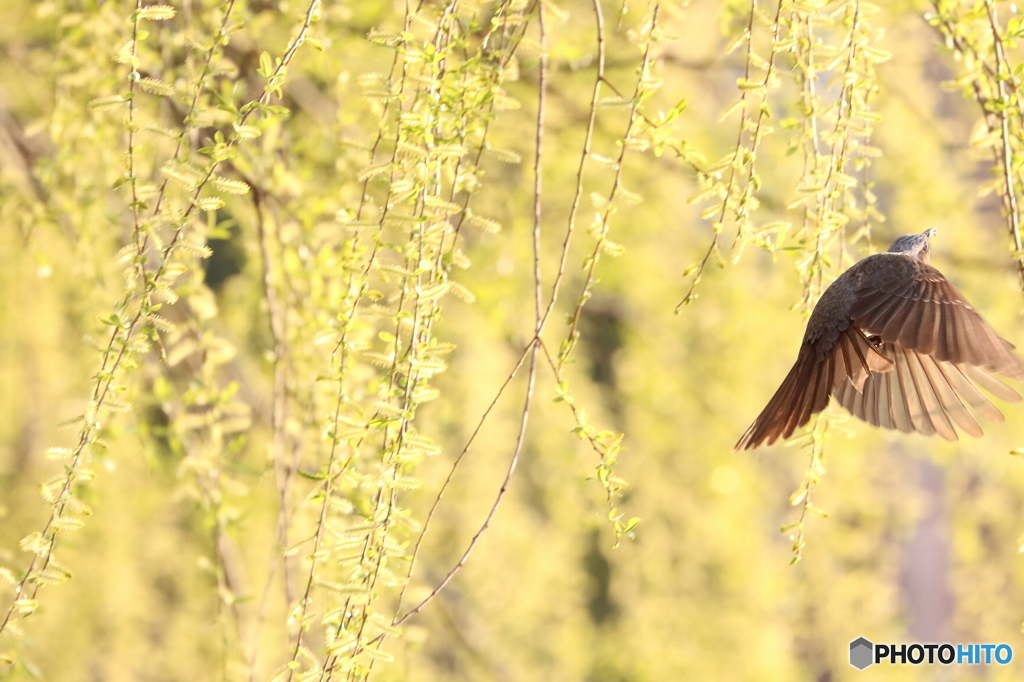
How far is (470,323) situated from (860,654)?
1737 mm

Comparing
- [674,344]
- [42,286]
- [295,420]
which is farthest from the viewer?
[674,344]

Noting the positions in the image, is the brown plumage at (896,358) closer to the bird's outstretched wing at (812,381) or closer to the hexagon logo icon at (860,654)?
the bird's outstretched wing at (812,381)

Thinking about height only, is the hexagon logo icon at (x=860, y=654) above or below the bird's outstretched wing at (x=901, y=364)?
below

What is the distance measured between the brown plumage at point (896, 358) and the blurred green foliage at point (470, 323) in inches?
1.9

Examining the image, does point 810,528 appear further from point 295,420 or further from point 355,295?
point 355,295

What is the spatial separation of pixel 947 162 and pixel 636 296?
1.06 m

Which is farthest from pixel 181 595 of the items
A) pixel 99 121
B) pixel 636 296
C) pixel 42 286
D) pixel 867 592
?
pixel 867 592

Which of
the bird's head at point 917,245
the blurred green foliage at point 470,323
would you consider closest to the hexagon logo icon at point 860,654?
the blurred green foliage at point 470,323

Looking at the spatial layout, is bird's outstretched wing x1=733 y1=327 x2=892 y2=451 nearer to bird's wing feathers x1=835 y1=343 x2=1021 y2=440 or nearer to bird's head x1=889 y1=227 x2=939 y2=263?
bird's wing feathers x1=835 y1=343 x2=1021 y2=440

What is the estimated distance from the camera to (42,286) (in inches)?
108

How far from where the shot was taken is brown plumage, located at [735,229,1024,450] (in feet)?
2.97

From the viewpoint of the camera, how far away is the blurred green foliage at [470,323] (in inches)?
35.8

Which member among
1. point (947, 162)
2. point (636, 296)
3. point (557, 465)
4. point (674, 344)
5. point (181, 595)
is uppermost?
point (947, 162)

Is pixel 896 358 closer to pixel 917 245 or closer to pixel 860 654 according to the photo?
pixel 917 245
